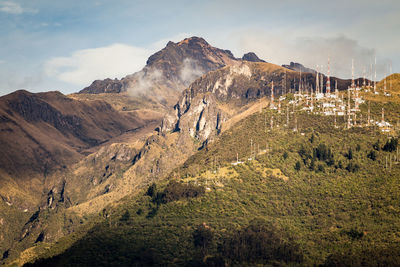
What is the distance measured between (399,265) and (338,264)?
23632 millimetres

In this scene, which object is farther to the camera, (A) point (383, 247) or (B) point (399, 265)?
(A) point (383, 247)

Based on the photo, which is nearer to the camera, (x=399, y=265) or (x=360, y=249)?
(x=399, y=265)

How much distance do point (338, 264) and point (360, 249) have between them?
14.5 metres

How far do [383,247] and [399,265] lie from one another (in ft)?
47.5

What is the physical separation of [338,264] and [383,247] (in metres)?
21.4

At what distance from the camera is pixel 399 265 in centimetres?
18100

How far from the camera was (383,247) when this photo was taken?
195000mm

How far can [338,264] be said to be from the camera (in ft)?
629

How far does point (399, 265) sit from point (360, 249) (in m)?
20.3
